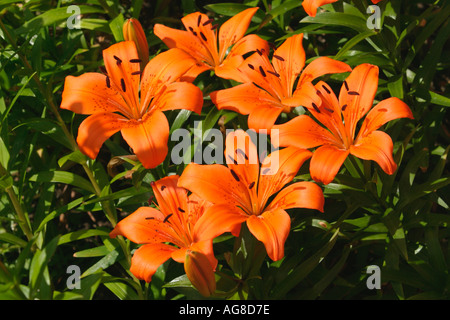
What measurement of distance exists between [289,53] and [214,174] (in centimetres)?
37

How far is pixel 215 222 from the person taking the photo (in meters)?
1.12

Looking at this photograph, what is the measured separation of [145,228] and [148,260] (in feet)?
0.29

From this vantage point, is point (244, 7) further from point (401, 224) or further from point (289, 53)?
point (401, 224)

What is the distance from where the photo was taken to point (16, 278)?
1087 millimetres

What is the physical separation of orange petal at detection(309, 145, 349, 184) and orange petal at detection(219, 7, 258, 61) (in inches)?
16.3

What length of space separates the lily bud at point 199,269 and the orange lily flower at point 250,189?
2.8 inches

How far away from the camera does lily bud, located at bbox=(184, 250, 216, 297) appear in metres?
1.03

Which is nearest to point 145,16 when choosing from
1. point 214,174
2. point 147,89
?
point 147,89

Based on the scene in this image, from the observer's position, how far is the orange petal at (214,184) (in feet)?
3.87

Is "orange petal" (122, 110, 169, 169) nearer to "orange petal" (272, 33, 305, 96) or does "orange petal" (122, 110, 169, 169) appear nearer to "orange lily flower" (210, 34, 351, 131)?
"orange lily flower" (210, 34, 351, 131)

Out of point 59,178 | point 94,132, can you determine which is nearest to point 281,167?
point 94,132

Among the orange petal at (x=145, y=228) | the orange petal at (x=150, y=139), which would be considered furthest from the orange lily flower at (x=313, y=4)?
the orange petal at (x=145, y=228)

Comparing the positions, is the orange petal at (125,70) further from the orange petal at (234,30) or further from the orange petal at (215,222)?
the orange petal at (215,222)

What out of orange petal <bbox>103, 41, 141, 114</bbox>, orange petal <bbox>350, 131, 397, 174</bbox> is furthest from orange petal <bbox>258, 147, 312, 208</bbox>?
orange petal <bbox>103, 41, 141, 114</bbox>
